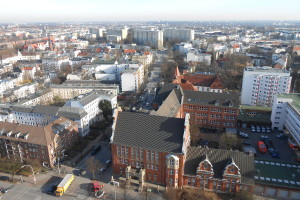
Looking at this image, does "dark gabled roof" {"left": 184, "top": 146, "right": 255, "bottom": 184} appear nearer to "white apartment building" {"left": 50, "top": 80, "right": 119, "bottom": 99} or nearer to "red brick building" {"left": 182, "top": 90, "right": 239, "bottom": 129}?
"red brick building" {"left": 182, "top": 90, "right": 239, "bottom": 129}

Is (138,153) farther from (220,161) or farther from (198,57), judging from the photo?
(198,57)

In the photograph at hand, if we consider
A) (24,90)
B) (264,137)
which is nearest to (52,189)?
(264,137)

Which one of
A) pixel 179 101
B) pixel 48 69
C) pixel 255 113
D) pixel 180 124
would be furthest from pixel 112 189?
pixel 48 69

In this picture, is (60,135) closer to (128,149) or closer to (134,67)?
(128,149)

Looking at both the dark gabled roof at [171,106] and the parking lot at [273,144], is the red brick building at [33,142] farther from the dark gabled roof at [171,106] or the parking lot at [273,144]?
the parking lot at [273,144]

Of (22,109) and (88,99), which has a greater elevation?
(88,99)

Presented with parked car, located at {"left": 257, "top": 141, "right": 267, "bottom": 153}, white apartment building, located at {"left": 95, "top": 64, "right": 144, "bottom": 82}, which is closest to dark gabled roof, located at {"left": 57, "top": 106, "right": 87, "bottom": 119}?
parked car, located at {"left": 257, "top": 141, "right": 267, "bottom": 153}

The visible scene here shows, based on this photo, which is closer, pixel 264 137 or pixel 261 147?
pixel 261 147
